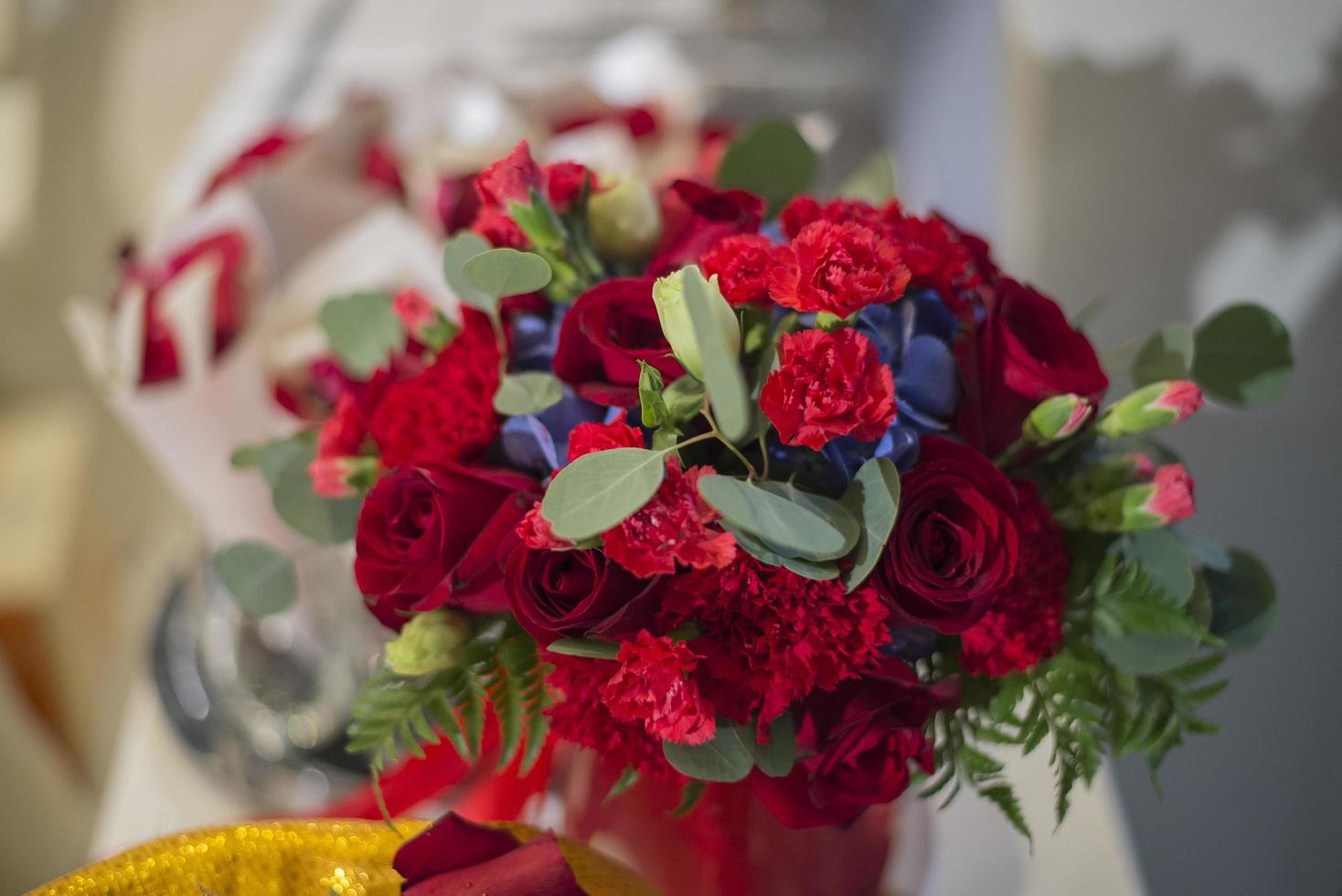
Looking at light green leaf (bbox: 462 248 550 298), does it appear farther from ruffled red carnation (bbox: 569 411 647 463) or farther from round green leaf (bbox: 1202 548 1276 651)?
round green leaf (bbox: 1202 548 1276 651)

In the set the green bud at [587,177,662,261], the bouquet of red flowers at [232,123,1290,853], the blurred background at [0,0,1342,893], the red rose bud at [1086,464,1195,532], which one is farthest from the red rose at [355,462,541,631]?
the blurred background at [0,0,1342,893]

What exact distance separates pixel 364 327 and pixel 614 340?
0.52ft

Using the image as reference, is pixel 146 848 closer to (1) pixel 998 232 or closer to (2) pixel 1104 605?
Answer: (2) pixel 1104 605

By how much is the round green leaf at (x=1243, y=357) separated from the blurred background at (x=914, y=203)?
0.10 metres

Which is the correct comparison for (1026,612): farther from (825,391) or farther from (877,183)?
(877,183)

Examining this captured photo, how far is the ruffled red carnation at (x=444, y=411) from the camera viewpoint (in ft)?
1.10

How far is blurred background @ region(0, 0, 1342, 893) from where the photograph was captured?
48 cm

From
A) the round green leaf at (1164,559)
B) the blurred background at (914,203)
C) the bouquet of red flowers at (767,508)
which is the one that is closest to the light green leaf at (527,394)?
the bouquet of red flowers at (767,508)

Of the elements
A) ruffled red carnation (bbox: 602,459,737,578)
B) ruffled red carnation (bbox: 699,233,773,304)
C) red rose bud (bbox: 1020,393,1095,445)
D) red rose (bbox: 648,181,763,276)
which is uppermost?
ruffled red carnation (bbox: 699,233,773,304)

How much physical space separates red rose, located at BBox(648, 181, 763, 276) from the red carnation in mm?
76

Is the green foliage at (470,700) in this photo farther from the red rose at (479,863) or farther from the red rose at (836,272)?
the red rose at (836,272)

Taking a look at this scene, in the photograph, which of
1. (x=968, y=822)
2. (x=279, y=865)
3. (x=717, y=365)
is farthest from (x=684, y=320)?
(x=968, y=822)

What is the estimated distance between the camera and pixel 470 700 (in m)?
0.33

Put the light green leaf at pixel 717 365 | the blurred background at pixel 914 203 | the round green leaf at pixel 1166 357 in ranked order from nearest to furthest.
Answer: the light green leaf at pixel 717 365 → the round green leaf at pixel 1166 357 → the blurred background at pixel 914 203
